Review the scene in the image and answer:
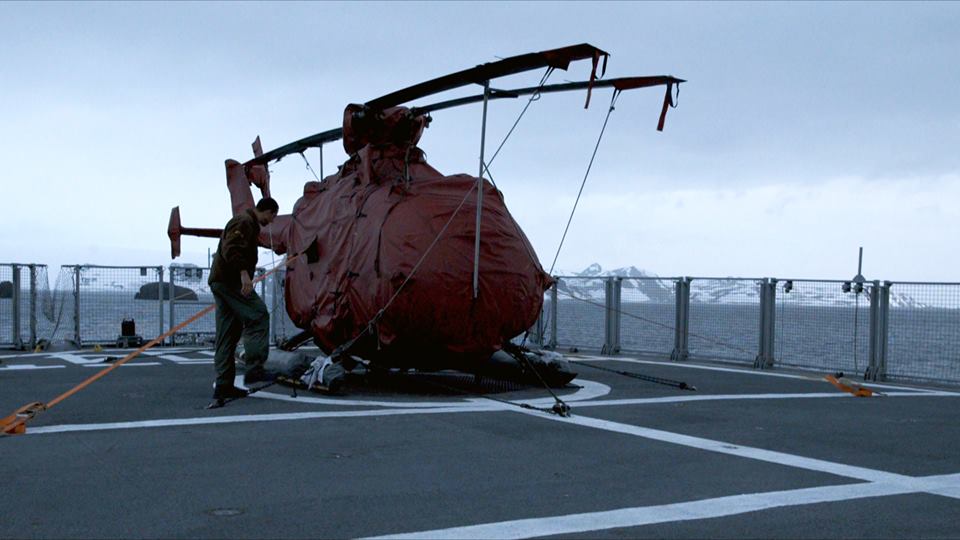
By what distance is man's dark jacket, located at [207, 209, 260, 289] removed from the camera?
10422mm

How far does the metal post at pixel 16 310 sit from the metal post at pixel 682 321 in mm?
13702

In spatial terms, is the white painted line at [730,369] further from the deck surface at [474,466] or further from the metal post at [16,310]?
the metal post at [16,310]

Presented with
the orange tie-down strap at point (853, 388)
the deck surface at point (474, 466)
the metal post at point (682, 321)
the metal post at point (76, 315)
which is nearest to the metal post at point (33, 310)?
the metal post at point (76, 315)

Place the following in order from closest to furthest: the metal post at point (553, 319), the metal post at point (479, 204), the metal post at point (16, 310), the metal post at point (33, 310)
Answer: the metal post at point (479, 204) → the metal post at point (16, 310) → the metal post at point (33, 310) → the metal post at point (553, 319)

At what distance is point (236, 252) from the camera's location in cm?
1041

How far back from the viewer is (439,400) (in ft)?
35.9

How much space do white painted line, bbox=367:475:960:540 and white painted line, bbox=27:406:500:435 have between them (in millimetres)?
4325

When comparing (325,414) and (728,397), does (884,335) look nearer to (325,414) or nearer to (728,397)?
(728,397)

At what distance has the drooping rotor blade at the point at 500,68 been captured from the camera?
Result: 9.46m

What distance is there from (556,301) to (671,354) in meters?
3.40

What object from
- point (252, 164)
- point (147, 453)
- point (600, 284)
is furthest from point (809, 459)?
point (600, 284)

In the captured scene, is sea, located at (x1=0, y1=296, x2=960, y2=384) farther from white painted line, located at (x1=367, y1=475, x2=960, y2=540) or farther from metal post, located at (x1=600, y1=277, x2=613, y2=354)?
white painted line, located at (x1=367, y1=475, x2=960, y2=540)

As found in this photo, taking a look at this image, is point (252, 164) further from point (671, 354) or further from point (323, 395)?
point (671, 354)

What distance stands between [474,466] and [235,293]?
473cm
